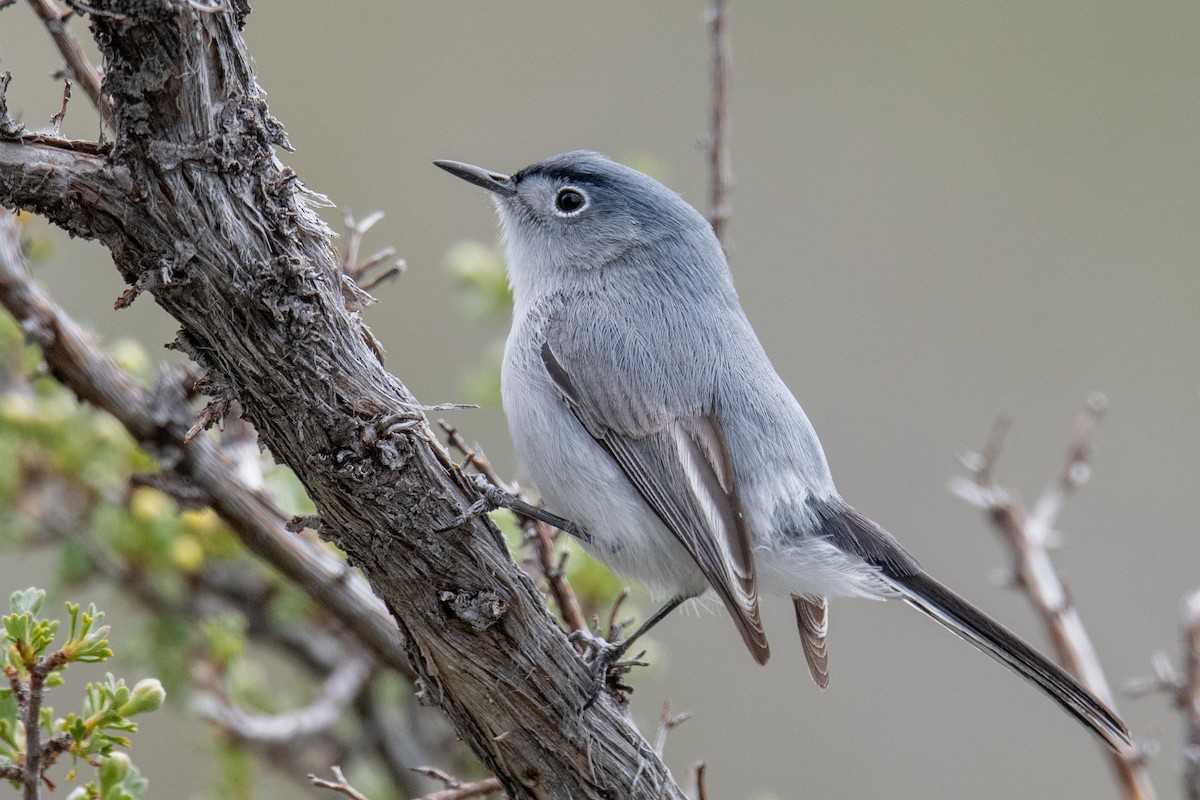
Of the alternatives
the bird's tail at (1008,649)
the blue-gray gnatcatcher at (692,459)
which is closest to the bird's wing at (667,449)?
the blue-gray gnatcatcher at (692,459)

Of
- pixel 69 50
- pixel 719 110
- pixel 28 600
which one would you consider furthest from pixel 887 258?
pixel 28 600

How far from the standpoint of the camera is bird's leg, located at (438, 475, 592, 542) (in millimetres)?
1409

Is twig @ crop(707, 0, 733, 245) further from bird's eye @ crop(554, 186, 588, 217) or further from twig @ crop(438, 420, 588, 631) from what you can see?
twig @ crop(438, 420, 588, 631)

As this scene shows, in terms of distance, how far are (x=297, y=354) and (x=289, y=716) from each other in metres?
1.33

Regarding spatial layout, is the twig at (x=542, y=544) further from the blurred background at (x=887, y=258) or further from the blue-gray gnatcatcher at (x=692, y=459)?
the blurred background at (x=887, y=258)

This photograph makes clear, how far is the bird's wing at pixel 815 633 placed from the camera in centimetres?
204

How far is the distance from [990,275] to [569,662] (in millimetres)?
4167

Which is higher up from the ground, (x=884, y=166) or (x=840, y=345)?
(x=884, y=166)

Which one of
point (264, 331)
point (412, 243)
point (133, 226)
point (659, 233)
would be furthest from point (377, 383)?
point (412, 243)

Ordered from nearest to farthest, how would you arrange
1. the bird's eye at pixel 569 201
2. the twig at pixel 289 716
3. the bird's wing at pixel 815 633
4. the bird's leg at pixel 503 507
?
the bird's leg at pixel 503 507, the bird's wing at pixel 815 633, the twig at pixel 289 716, the bird's eye at pixel 569 201

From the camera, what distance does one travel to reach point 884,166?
5375 mm

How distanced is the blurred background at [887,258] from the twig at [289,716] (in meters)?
1.33

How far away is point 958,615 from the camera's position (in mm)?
1929

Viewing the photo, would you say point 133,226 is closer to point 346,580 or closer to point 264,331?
point 264,331
